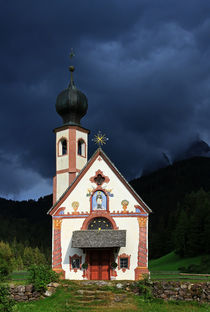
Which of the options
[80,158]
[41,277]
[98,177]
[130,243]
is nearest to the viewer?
[41,277]

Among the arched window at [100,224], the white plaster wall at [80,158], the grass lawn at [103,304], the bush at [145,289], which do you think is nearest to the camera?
the grass lawn at [103,304]

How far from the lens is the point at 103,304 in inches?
1057

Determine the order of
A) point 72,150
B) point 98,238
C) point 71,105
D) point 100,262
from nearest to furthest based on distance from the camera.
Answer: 1. point 98,238
2. point 100,262
3. point 72,150
4. point 71,105

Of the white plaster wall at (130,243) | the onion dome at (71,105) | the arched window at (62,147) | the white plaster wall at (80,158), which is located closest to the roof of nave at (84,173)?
the white plaster wall at (130,243)

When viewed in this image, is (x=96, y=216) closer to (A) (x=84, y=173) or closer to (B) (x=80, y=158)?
(A) (x=84, y=173)

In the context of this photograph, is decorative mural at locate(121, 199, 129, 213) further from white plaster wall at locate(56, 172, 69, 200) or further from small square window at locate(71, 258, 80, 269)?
white plaster wall at locate(56, 172, 69, 200)

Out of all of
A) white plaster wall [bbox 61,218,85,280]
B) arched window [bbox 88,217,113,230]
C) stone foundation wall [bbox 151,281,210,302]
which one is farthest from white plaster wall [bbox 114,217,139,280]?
stone foundation wall [bbox 151,281,210,302]

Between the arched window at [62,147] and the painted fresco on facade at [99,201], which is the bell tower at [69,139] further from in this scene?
the painted fresco on facade at [99,201]

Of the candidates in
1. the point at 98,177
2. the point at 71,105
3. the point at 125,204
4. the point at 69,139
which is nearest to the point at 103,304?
the point at 125,204

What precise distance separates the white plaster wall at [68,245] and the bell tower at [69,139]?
5.23 metres

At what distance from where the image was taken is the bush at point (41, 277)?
2844cm

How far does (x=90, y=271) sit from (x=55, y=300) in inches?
283

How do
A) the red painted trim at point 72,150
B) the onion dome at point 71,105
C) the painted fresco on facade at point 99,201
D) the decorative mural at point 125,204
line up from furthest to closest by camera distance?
the onion dome at point 71,105
the red painted trim at point 72,150
the painted fresco on facade at point 99,201
the decorative mural at point 125,204

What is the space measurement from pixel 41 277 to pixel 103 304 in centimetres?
479
